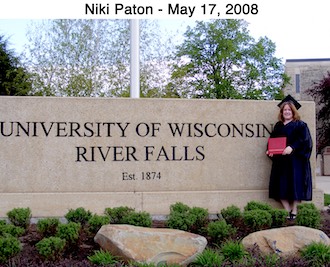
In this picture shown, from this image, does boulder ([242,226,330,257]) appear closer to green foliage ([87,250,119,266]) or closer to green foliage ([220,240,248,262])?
green foliage ([220,240,248,262])

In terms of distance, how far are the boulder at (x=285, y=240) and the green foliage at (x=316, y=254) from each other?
5.9 inches

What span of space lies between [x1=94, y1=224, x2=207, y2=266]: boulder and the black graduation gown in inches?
127

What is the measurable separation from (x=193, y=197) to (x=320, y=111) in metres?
26.8

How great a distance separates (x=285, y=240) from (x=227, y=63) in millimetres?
28653

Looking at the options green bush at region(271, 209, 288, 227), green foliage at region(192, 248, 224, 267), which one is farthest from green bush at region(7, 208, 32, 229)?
green bush at region(271, 209, 288, 227)

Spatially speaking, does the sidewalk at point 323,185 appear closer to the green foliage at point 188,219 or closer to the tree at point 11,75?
the green foliage at point 188,219

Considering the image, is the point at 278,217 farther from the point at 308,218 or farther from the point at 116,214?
the point at 116,214

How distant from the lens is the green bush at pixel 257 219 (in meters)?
6.36

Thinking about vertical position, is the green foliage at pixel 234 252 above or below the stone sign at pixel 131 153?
below

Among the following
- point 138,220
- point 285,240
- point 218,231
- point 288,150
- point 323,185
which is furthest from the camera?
point 323,185

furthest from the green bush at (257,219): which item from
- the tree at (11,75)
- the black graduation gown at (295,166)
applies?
the tree at (11,75)

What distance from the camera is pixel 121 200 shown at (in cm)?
805

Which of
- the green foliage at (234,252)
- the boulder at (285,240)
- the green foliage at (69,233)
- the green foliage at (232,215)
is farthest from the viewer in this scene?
the green foliage at (232,215)

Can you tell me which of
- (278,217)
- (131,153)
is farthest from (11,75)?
(278,217)
